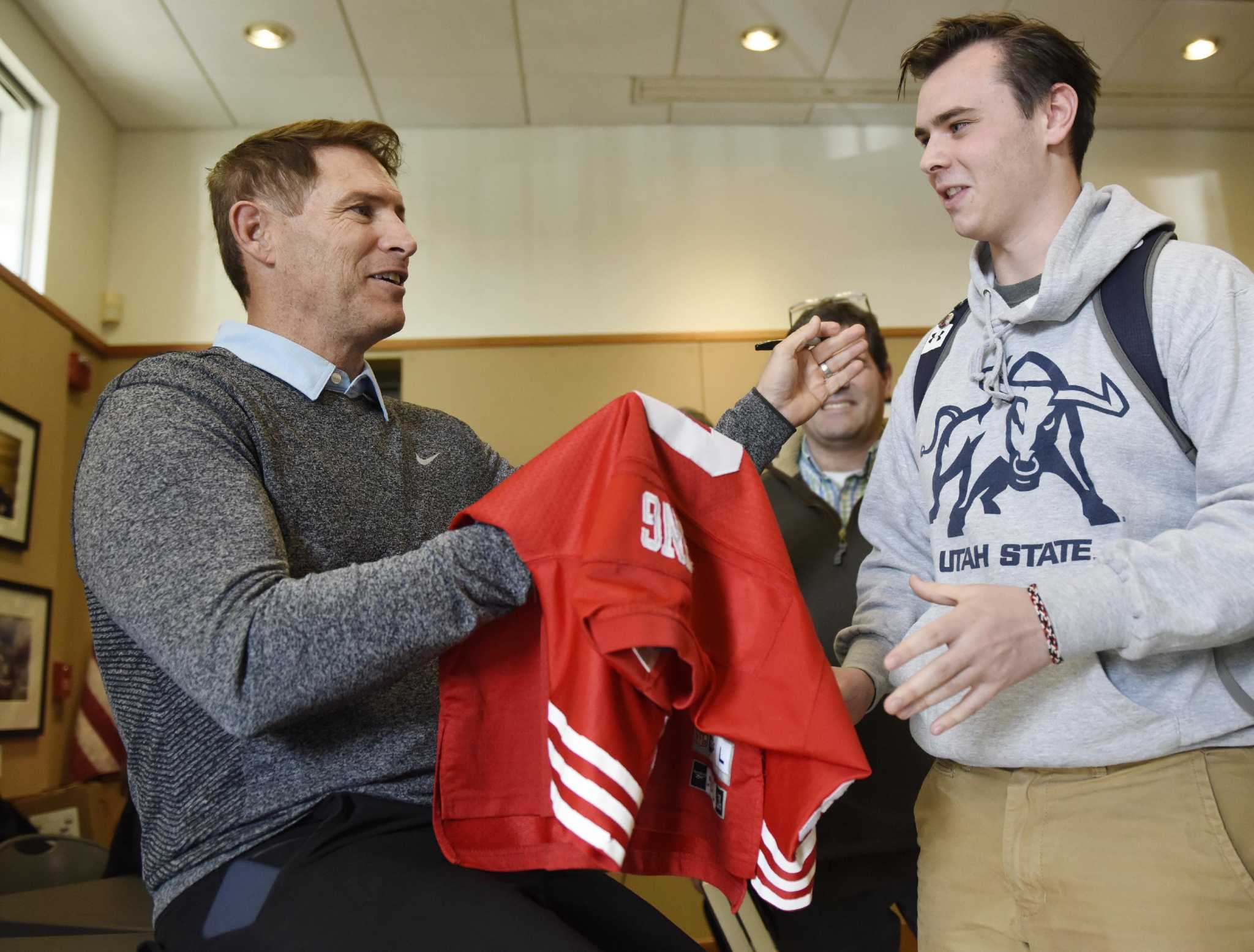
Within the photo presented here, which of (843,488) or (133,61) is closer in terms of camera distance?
(843,488)

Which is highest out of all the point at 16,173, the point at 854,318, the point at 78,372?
the point at 16,173

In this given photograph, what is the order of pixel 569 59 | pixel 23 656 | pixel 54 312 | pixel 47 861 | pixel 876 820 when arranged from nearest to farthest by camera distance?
pixel 876 820, pixel 47 861, pixel 23 656, pixel 54 312, pixel 569 59

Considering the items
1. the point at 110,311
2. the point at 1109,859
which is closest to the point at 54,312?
the point at 110,311

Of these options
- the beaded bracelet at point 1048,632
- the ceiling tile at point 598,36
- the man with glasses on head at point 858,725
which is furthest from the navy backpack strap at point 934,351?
the ceiling tile at point 598,36

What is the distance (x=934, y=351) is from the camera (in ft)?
4.87

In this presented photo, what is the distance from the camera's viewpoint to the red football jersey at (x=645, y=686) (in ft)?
3.23

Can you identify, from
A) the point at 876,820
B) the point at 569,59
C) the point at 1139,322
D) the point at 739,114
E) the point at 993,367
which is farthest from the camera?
the point at 739,114

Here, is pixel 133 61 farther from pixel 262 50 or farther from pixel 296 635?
pixel 296 635

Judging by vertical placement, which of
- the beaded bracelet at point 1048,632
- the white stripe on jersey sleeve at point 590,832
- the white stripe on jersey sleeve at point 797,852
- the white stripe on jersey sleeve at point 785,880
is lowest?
the white stripe on jersey sleeve at point 785,880

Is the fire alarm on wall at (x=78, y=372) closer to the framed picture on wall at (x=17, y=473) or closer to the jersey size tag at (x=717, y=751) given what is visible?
the framed picture on wall at (x=17, y=473)

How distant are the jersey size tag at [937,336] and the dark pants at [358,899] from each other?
96 centimetres

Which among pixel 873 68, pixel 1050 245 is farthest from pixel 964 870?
pixel 873 68

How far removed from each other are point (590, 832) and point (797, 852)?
0.26 metres

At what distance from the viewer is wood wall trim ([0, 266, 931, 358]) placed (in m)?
4.42
